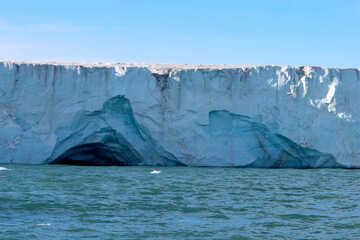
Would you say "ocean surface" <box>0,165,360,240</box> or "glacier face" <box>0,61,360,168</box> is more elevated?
"glacier face" <box>0,61,360,168</box>

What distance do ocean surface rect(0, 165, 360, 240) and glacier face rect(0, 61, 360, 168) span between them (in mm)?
3936

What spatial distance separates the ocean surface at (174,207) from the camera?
737 centimetres

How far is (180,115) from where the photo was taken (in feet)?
62.4

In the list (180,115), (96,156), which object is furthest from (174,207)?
(96,156)

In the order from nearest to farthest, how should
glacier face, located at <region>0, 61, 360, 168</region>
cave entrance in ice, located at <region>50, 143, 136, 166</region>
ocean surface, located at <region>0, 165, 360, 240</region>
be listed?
ocean surface, located at <region>0, 165, 360, 240</region> < glacier face, located at <region>0, 61, 360, 168</region> < cave entrance in ice, located at <region>50, 143, 136, 166</region>

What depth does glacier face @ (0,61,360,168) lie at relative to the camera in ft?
60.6

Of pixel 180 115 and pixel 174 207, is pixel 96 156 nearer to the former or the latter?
pixel 180 115

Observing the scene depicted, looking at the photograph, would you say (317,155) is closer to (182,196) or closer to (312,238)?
(182,196)

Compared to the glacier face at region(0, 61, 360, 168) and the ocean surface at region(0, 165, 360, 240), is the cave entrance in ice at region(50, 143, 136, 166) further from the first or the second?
the ocean surface at region(0, 165, 360, 240)

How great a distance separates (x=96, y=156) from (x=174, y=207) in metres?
11.3

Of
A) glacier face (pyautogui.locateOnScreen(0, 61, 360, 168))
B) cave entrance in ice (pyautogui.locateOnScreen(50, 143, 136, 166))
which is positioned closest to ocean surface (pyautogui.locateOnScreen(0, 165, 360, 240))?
glacier face (pyautogui.locateOnScreen(0, 61, 360, 168))

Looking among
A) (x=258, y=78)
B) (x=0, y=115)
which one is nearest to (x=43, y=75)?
(x=0, y=115)

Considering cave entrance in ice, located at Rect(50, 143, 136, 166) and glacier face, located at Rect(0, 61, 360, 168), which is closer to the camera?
glacier face, located at Rect(0, 61, 360, 168)

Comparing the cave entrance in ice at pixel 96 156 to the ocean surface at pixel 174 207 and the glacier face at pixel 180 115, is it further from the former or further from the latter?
the ocean surface at pixel 174 207
